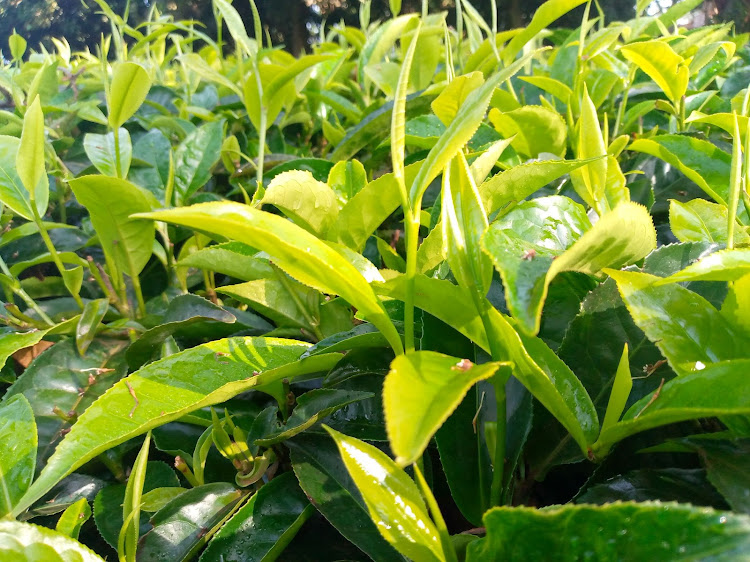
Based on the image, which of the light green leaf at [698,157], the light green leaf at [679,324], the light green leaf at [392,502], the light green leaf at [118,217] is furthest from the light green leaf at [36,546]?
the light green leaf at [698,157]

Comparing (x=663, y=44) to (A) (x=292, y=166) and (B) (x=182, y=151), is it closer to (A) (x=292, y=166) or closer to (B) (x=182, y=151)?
(A) (x=292, y=166)

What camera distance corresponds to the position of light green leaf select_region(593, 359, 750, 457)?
318mm

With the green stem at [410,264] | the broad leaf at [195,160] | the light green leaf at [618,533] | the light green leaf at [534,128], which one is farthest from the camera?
the broad leaf at [195,160]

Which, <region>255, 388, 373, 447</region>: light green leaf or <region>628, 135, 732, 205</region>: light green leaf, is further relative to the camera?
<region>628, 135, 732, 205</region>: light green leaf

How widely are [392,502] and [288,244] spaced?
0.60 feet

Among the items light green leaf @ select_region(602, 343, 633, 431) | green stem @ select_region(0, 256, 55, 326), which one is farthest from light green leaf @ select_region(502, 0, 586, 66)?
green stem @ select_region(0, 256, 55, 326)

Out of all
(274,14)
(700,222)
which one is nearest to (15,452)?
(700,222)

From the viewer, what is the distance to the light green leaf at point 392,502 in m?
0.34

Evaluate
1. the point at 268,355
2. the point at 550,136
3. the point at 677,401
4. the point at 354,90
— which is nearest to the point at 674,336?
the point at 677,401

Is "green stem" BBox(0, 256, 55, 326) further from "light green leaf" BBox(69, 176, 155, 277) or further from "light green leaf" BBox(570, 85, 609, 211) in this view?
"light green leaf" BBox(570, 85, 609, 211)

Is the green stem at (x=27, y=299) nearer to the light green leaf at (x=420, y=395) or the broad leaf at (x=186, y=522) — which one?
the broad leaf at (x=186, y=522)

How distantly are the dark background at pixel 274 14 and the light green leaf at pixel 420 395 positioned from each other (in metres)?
7.36

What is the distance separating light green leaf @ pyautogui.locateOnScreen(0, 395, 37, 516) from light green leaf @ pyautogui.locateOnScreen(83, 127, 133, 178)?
0.39 metres

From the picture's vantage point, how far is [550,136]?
77 cm
